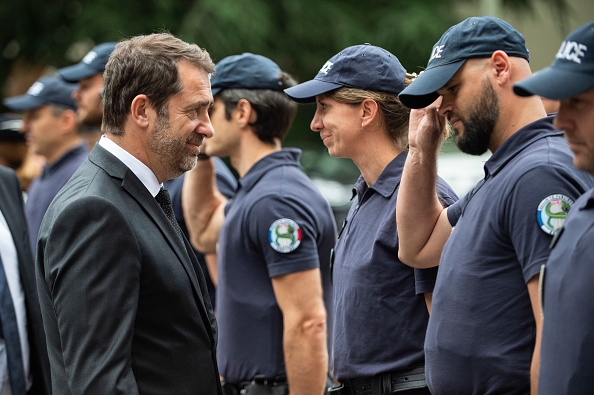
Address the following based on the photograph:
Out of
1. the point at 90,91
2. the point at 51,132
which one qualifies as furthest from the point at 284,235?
the point at 51,132

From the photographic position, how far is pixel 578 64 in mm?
2049

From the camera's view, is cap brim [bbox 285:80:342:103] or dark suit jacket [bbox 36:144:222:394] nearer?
dark suit jacket [bbox 36:144:222:394]

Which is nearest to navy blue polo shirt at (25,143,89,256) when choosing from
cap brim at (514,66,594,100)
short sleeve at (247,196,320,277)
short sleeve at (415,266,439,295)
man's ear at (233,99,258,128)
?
man's ear at (233,99,258,128)

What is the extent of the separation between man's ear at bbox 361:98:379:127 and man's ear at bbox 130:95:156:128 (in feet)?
3.59

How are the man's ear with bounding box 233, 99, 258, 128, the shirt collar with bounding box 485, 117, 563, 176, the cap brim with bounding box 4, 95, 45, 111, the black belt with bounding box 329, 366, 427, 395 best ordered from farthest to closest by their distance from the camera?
the cap brim with bounding box 4, 95, 45, 111, the man's ear with bounding box 233, 99, 258, 128, the black belt with bounding box 329, 366, 427, 395, the shirt collar with bounding box 485, 117, 563, 176

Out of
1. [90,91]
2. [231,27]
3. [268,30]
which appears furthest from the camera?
[268,30]

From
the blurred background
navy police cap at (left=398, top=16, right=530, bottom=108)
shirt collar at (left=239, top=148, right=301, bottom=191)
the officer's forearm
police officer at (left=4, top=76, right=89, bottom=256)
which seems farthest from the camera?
the blurred background

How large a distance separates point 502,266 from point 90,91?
4.28 meters

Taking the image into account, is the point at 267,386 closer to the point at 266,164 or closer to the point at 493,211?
the point at 266,164

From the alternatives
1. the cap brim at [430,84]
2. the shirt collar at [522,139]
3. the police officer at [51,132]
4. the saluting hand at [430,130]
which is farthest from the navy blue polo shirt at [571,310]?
the police officer at [51,132]

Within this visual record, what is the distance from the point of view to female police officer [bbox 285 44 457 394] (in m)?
3.13

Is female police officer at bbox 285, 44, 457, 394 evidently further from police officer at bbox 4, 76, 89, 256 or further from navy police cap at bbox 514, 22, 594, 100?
police officer at bbox 4, 76, 89, 256

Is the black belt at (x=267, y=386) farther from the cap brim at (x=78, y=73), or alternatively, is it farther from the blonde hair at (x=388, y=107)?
the cap brim at (x=78, y=73)

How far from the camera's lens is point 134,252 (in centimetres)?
244
